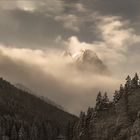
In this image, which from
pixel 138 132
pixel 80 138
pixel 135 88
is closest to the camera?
pixel 138 132

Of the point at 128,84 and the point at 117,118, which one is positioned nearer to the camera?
the point at 117,118

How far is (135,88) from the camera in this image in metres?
184

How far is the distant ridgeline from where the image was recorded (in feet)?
547

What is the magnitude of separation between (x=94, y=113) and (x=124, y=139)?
29.5m

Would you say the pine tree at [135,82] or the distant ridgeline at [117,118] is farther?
the pine tree at [135,82]

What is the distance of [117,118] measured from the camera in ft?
573

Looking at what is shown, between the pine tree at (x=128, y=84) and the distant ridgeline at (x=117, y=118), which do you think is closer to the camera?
the distant ridgeline at (x=117, y=118)

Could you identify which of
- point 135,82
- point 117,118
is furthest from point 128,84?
point 117,118

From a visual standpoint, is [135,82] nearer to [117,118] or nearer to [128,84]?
[128,84]

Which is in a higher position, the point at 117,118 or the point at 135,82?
the point at 135,82

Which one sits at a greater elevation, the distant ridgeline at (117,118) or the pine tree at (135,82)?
the pine tree at (135,82)

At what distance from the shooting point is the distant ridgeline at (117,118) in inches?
6570

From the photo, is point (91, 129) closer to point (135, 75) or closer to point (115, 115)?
point (115, 115)

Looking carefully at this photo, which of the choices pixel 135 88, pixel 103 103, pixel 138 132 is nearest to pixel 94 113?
pixel 103 103
